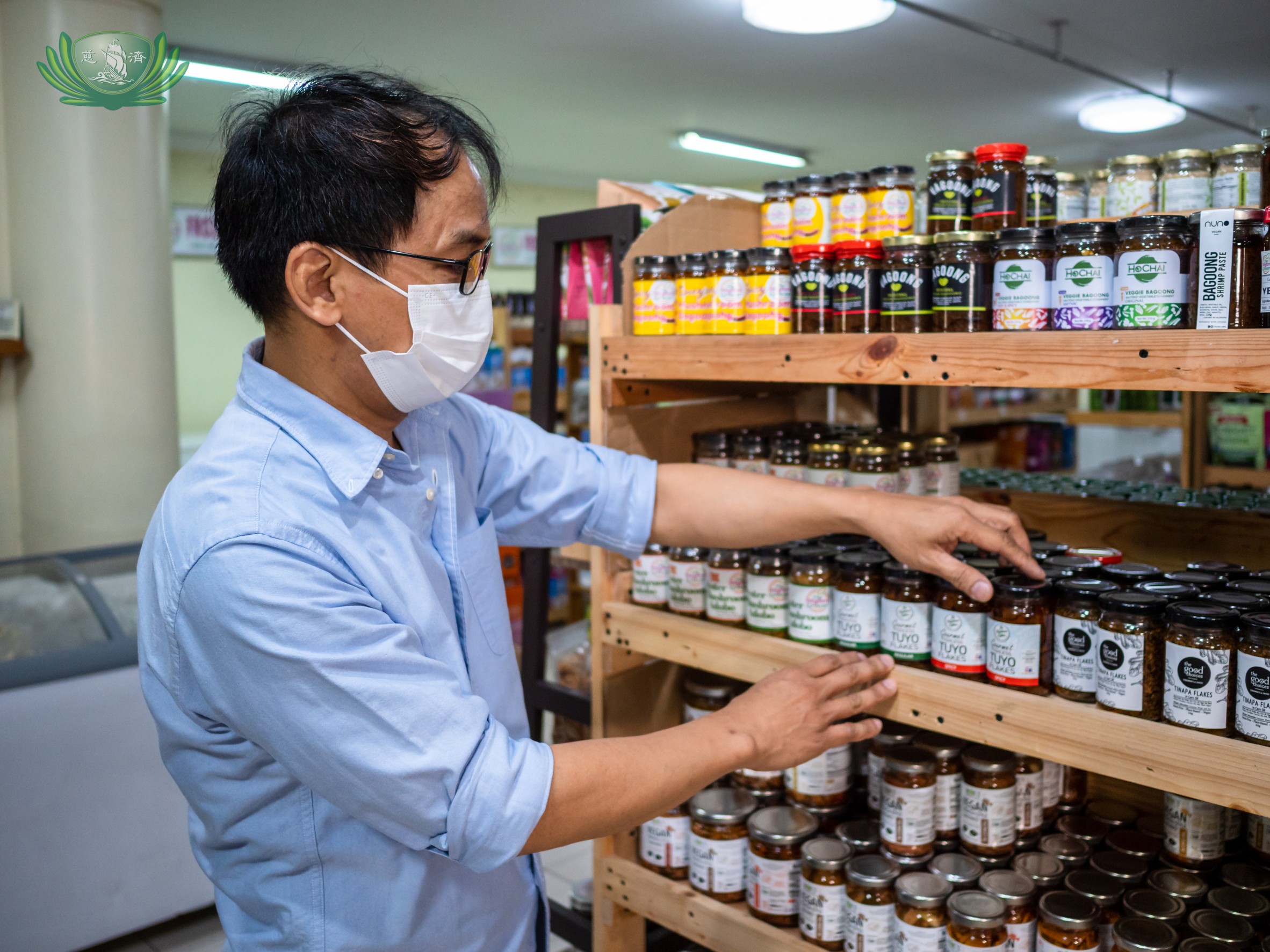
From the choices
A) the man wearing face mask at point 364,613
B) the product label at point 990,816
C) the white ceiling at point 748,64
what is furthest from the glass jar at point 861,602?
the white ceiling at point 748,64

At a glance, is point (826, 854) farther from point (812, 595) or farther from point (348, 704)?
point (348, 704)

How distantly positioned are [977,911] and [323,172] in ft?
4.57

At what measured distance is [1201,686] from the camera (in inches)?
45.7

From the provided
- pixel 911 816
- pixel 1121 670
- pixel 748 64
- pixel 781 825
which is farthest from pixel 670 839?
pixel 748 64

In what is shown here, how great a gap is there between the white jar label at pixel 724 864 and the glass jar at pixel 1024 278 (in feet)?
Answer: 3.46

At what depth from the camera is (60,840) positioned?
250 centimetres

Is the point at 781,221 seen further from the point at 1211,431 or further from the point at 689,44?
the point at 689,44

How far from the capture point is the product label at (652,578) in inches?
74.2

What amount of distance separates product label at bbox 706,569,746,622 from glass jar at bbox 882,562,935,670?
0.32m

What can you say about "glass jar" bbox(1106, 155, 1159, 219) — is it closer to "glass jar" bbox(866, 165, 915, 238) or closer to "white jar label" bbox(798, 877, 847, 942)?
"glass jar" bbox(866, 165, 915, 238)

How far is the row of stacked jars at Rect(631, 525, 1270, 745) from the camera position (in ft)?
3.80

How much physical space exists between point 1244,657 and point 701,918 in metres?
1.07

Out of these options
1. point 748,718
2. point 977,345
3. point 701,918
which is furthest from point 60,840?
point 977,345

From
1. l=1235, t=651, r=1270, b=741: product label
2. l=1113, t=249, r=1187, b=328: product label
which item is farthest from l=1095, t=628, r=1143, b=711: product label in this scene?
l=1113, t=249, r=1187, b=328: product label
